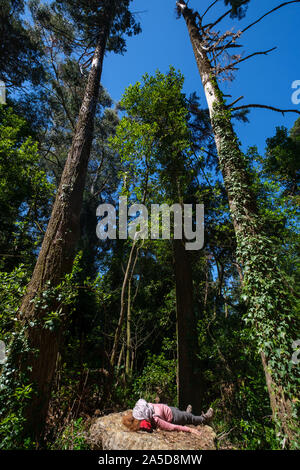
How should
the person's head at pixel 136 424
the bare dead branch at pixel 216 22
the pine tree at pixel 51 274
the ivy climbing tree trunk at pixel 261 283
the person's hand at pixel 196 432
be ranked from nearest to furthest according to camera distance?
the ivy climbing tree trunk at pixel 261 283
the pine tree at pixel 51 274
the person's head at pixel 136 424
the person's hand at pixel 196 432
the bare dead branch at pixel 216 22

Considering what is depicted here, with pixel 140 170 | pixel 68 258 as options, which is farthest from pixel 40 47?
pixel 68 258

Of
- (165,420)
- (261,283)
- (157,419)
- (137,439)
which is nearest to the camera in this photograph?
(137,439)

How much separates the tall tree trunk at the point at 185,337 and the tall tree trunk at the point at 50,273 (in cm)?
404

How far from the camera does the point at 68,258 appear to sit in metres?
3.12

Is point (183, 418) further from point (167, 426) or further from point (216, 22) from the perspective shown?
point (216, 22)

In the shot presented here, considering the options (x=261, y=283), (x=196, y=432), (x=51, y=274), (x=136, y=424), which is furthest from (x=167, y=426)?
(x=51, y=274)

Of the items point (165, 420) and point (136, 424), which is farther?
point (165, 420)

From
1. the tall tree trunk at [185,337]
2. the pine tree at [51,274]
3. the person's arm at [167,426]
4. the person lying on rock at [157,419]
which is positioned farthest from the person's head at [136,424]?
the tall tree trunk at [185,337]

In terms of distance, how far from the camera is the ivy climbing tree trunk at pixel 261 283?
212 cm

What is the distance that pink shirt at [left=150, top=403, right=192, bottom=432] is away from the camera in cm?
310

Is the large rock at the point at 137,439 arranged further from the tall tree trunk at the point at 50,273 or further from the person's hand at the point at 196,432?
the tall tree trunk at the point at 50,273

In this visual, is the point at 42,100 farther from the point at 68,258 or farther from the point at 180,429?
the point at 180,429

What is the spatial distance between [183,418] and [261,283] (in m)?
2.81

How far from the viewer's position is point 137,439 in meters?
2.46
